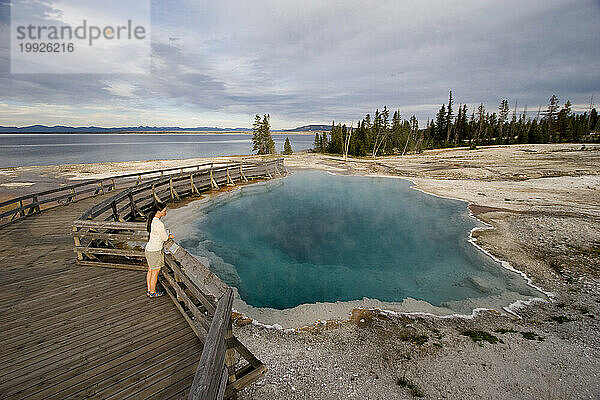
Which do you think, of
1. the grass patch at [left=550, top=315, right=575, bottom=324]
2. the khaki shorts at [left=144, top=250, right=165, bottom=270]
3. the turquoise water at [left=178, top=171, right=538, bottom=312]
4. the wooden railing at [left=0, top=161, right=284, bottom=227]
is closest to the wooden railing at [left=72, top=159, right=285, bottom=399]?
the khaki shorts at [left=144, top=250, right=165, bottom=270]

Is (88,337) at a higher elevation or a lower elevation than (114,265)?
lower

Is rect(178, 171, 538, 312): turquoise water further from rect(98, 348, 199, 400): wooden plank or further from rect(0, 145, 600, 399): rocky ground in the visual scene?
rect(98, 348, 199, 400): wooden plank

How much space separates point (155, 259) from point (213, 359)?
3.37 m

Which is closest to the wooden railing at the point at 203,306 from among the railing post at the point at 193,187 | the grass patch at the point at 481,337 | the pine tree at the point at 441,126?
the grass patch at the point at 481,337

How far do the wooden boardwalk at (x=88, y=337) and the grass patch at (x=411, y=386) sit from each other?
412cm

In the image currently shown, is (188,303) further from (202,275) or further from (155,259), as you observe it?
(155,259)

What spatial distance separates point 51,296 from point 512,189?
30391 mm

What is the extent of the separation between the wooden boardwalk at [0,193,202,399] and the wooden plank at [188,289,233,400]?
2.81ft

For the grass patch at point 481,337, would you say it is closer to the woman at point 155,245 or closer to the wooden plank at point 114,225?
the woman at point 155,245

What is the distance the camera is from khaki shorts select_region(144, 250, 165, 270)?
5.69 metres

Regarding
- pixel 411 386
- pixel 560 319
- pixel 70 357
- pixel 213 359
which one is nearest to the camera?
pixel 213 359

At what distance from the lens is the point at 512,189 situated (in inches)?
967

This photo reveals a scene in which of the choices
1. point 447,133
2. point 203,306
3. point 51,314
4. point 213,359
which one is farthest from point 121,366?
point 447,133

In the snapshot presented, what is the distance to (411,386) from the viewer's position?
5.64 m
